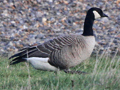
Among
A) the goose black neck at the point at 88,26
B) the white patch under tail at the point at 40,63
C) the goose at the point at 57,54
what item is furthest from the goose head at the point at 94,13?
the white patch under tail at the point at 40,63

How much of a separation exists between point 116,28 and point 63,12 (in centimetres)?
242

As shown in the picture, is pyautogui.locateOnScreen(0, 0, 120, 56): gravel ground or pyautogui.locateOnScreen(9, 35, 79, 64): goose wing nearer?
pyautogui.locateOnScreen(9, 35, 79, 64): goose wing

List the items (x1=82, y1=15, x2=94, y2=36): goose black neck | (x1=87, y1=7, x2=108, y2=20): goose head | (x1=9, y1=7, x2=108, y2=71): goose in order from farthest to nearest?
1. (x1=87, y1=7, x2=108, y2=20): goose head
2. (x1=82, y1=15, x2=94, y2=36): goose black neck
3. (x1=9, y1=7, x2=108, y2=71): goose

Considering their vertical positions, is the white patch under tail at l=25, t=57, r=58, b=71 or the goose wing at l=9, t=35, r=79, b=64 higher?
the goose wing at l=9, t=35, r=79, b=64

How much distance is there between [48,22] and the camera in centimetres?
1177

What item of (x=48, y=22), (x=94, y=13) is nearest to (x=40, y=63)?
(x=94, y=13)

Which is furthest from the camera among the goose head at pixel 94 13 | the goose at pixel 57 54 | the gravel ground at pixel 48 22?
the gravel ground at pixel 48 22

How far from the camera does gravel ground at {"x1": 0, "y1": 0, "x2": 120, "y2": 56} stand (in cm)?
991

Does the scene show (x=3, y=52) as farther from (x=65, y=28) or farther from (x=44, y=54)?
(x=65, y=28)

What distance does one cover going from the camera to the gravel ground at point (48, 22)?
390 inches

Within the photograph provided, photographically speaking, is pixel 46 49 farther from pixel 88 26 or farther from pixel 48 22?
pixel 48 22

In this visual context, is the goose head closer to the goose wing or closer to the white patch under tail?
the goose wing

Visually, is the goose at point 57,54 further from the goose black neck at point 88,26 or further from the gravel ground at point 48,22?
the gravel ground at point 48,22

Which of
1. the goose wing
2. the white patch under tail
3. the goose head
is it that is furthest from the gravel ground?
the white patch under tail
